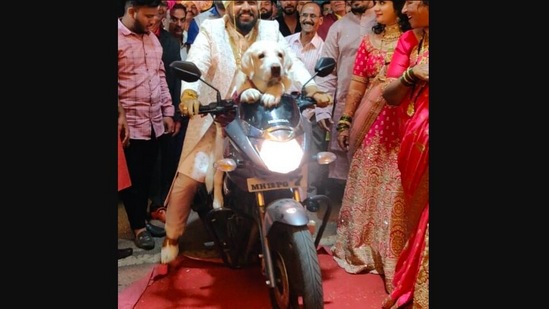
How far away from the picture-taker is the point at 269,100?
2.08 m

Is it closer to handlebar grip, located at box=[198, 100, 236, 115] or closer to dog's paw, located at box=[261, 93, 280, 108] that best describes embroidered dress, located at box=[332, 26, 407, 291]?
dog's paw, located at box=[261, 93, 280, 108]

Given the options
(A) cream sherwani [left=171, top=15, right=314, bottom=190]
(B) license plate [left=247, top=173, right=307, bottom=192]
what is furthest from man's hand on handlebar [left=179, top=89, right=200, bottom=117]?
(B) license plate [left=247, top=173, right=307, bottom=192]

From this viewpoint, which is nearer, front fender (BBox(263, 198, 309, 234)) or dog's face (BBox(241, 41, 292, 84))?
front fender (BBox(263, 198, 309, 234))

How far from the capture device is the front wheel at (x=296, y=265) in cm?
190

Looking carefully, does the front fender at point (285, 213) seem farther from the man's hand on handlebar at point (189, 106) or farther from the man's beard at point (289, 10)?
the man's beard at point (289, 10)

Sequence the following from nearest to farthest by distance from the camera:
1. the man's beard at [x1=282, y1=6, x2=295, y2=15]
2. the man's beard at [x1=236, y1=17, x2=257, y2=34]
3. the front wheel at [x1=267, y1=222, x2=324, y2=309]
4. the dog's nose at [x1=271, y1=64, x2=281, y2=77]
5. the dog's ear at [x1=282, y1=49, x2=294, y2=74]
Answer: the front wheel at [x1=267, y1=222, x2=324, y2=309] → the dog's nose at [x1=271, y1=64, x2=281, y2=77] → the dog's ear at [x1=282, y1=49, x2=294, y2=74] → the man's beard at [x1=236, y1=17, x2=257, y2=34] → the man's beard at [x1=282, y1=6, x2=295, y2=15]

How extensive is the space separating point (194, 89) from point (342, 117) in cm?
82

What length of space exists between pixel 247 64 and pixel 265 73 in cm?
13

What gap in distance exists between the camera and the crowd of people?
2135mm

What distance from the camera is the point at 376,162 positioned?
2.56m

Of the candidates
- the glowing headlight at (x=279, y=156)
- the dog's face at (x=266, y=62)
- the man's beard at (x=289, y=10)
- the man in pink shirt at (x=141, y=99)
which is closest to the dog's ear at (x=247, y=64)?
the dog's face at (x=266, y=62)

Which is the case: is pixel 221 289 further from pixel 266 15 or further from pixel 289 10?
pixel 289 10

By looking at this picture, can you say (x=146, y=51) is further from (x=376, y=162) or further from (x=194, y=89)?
(x=376, y=162)

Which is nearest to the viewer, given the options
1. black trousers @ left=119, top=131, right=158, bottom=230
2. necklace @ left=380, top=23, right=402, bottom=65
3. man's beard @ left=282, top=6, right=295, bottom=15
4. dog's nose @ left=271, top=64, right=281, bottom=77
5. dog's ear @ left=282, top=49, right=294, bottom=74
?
dog's nose @ left=271, top=64, right=281, bottom=77
